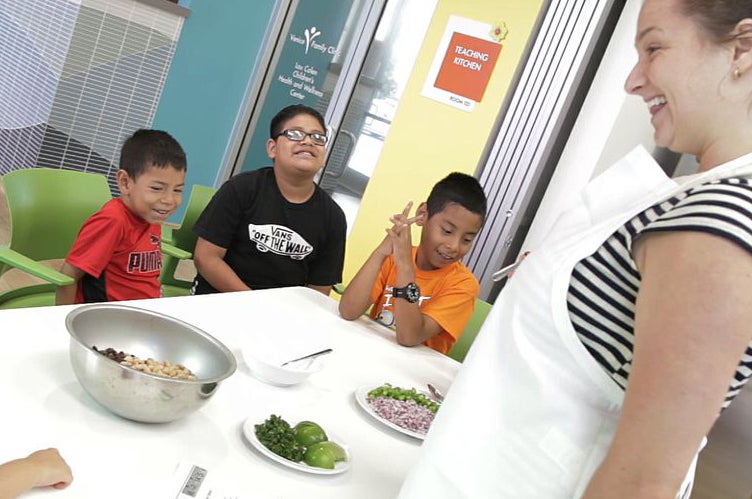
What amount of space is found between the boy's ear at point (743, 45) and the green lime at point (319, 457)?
28.3 inches

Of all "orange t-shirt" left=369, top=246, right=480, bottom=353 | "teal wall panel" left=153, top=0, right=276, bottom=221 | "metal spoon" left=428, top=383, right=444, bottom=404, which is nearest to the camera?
"metal spoon" left=428, top=383, right=444, bottom=404

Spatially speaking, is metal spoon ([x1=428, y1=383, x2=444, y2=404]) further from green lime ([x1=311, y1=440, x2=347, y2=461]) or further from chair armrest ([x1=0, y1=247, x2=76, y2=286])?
chair armrest ([x1=0, y1=247, x2=76, y2=286])

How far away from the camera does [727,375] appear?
574 mm

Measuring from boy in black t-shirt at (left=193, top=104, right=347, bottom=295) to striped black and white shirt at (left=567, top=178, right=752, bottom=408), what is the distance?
65.1 inches

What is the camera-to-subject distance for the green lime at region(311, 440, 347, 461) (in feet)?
3.40

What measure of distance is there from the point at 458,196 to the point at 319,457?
1269 millimetres

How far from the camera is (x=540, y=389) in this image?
2.35ft

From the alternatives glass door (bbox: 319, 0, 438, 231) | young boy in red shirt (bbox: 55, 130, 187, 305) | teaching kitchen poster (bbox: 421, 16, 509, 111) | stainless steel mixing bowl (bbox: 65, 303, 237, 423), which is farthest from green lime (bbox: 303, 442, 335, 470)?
glass door (bbox: 319, 0, 438, 231)

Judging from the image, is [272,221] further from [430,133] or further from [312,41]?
[312,41]

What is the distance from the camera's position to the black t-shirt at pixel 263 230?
7.41 feet

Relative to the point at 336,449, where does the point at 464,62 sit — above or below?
above

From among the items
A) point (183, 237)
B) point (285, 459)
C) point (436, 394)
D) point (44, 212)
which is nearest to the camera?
point (285, 459)

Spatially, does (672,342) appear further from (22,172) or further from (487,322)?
(22,172)

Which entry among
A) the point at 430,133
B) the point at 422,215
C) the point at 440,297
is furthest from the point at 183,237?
the point at 430,133
